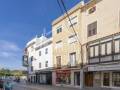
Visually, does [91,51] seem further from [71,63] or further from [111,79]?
[71,63]

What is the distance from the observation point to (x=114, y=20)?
37312 millimetres

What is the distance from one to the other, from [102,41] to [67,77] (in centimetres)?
1463

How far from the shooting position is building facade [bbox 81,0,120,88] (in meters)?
36.6

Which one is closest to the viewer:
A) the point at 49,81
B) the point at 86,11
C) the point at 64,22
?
the point at 86,11

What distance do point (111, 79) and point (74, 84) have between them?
1133cm

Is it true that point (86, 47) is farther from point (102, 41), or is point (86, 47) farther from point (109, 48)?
point (109, 48)

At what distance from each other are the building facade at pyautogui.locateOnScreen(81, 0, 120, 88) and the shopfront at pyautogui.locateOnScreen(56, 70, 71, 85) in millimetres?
6210

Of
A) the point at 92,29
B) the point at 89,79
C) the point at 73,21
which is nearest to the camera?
the point at 92,29

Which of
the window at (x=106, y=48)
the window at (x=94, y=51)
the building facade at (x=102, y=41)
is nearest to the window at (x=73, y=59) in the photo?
the building facade at (x=102, y=41)

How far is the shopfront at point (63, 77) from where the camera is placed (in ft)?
169

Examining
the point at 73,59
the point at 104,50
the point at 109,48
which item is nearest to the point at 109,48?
the point at 109,48

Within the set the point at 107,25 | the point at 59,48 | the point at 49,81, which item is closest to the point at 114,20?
the point at 107,25

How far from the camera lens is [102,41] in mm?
38938

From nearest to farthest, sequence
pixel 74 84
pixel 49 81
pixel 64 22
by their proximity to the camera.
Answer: pixel 74 84
pixel 64 22
pixel 49 81
